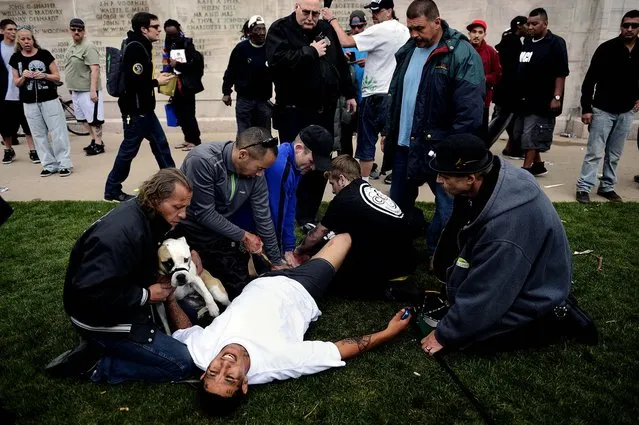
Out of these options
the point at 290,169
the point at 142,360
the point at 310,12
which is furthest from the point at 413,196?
the point at 142,360

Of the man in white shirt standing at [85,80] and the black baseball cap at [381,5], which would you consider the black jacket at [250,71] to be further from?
the man in white shirt standing at [85,80]

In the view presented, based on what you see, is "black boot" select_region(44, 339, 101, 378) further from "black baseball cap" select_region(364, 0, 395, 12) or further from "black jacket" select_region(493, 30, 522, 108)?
"black jacket" select_region(493, 30, 522, 108)

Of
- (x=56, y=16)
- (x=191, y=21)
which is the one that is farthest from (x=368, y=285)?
(x=56, y=16)

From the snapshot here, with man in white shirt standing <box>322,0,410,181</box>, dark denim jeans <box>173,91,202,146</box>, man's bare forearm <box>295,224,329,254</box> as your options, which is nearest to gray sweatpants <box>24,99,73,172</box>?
dark denim jeans <box>173,91,202,146</box>

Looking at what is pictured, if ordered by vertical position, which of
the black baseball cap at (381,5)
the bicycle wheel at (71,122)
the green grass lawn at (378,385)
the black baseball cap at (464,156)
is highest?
the black baseball cap at (381,5)

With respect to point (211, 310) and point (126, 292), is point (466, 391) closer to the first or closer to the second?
point (211, 310)

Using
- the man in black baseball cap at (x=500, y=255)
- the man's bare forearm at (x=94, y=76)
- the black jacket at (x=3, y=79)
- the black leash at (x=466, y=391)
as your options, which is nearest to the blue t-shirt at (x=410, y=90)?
the man in black baseball cap at (x=500, y=255)

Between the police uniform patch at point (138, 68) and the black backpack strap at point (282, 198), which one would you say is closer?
the black backpack strap at point (282, 198)

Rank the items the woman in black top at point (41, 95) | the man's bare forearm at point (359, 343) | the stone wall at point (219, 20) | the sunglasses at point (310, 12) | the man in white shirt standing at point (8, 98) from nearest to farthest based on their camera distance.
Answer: the man's bare forearm at point (359, 343)
the sunglasses at point (310, 12)
the woman in black top at point (41, 95)
the man in white shirt standing at point (8, 98)
the stone wall at point (219, 20)

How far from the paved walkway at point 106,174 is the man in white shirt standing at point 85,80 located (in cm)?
45

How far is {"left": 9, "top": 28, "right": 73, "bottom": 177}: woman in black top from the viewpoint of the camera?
6.79 m

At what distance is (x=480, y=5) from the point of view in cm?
972

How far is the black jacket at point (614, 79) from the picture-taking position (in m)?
5.79

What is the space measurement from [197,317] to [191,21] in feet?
25.8
